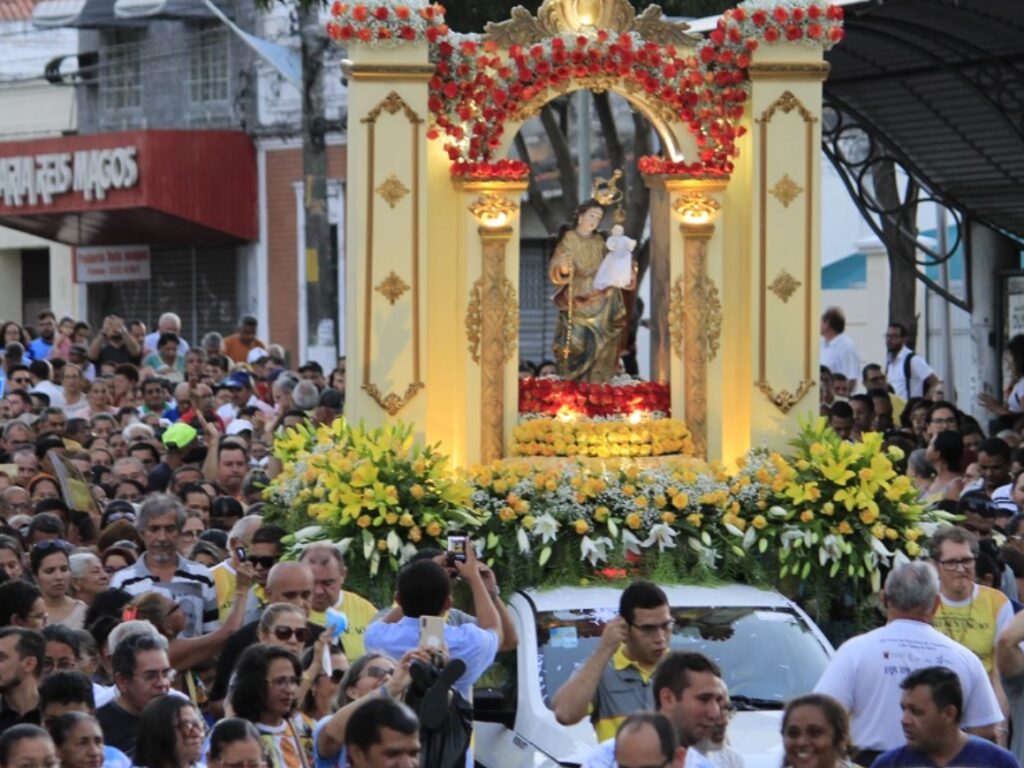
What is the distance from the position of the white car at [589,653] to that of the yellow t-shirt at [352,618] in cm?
65

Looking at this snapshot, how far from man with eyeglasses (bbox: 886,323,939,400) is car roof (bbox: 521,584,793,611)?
28.9 feet

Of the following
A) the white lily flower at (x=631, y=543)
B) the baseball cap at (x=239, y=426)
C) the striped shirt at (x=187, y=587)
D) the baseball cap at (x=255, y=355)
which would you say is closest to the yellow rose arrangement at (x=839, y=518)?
the white lily flower at (x=631, y=543)

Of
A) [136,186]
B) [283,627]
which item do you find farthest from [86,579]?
[136,186]

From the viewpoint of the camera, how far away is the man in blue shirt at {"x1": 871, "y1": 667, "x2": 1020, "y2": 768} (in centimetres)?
970

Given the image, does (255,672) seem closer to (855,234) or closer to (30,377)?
(30,377)

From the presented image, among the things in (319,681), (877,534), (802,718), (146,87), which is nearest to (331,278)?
(146,87)

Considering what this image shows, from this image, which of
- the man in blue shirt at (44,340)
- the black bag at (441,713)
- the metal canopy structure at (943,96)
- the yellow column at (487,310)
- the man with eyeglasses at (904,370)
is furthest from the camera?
the man in blue shirt at (44,340)

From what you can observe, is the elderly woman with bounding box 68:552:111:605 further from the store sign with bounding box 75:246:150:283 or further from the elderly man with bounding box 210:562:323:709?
the store sign with bounding box 75:246:150:283

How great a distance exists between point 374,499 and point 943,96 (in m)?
8.26

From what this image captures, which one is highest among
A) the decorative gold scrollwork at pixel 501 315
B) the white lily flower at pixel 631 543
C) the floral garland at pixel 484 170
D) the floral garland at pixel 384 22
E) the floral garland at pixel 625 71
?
the floral garland at pixel 384 22

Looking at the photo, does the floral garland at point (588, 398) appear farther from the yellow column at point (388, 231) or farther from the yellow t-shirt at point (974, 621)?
the yellow t-shirt at point (974, 621)

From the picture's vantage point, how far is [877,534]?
50.0 ft

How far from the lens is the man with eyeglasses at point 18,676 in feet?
34.2

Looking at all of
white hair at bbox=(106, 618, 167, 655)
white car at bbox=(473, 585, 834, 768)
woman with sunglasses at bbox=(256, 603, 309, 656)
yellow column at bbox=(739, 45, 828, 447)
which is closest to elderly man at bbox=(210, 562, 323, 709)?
woman with sunglasses at bbox=(256, 603, 309, 656)
